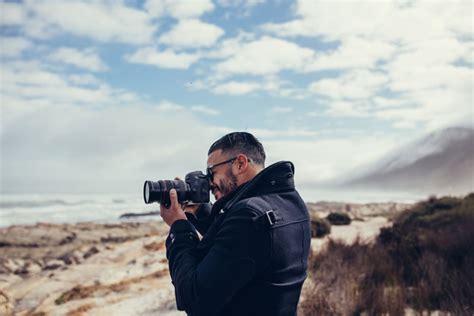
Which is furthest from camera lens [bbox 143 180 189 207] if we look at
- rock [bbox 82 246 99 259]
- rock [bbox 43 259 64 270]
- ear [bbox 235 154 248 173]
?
rock [bbox 82 246 99 259]

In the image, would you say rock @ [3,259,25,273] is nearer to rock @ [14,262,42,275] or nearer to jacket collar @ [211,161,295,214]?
rock @ [14,262,42,275]

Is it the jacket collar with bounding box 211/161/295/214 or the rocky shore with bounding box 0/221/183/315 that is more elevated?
the jacket collar with bounding box 211/161/295/214

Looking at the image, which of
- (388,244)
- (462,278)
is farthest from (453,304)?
(388,244)


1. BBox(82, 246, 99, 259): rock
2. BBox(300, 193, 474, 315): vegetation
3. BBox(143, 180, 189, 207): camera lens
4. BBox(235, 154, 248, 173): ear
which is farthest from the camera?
BBox(82, 246, 99, 259): rock

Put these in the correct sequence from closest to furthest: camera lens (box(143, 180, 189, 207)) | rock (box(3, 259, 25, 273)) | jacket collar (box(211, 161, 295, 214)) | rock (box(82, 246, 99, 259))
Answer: jacket collar (box(211, 161, 295, 214))
camera lens (box(143, 180, 189, 207))
rock (box(3, 259, 25, 273))
rock (box(82, 246, 99, 259))

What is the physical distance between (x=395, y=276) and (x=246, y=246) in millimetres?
5467

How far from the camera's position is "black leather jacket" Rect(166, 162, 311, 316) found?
69.4 inches

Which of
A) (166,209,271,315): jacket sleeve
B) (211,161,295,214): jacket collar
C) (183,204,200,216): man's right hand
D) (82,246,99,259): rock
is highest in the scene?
(211,161,295,214): jacket collar

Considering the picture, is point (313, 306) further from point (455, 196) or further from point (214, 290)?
point (455, 196)

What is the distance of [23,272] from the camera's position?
12.2 metres

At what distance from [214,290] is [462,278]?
4779 millimetres

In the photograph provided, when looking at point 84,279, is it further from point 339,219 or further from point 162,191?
point 339,219

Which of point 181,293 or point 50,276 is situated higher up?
point 181,293

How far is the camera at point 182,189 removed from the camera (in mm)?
2244
